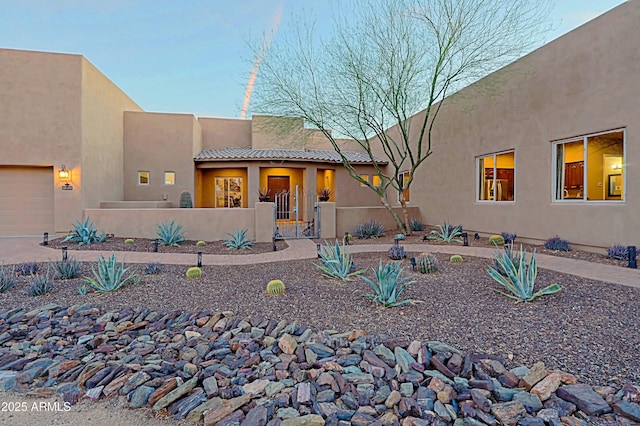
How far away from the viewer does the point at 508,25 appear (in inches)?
406

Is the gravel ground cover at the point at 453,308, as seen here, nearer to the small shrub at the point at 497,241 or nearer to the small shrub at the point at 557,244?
the small shrub at the point at 557,244

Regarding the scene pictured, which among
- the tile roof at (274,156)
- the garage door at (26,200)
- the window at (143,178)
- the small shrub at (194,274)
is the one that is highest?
the tile roof at (274,156)

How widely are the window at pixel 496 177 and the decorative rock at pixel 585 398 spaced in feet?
31.1

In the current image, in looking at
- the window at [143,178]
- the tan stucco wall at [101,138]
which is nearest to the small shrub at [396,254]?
the tan stucco wall at [101,138]

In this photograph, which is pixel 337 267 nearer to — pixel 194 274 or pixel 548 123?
pixel 194 274

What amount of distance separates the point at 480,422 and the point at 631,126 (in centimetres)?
845

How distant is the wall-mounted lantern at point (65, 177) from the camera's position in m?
13.0

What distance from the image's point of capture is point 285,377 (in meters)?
3.60

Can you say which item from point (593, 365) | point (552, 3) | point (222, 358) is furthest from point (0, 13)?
point (593, 365)

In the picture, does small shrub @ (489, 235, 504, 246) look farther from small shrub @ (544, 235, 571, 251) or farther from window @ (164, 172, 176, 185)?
window @ (164, 172, 176, 185)

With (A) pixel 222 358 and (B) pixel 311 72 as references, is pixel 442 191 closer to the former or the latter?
(B) pixel 311 72

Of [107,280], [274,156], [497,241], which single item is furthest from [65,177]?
[497,241]

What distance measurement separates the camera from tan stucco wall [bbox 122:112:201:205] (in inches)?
686

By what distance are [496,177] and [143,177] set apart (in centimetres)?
1571
